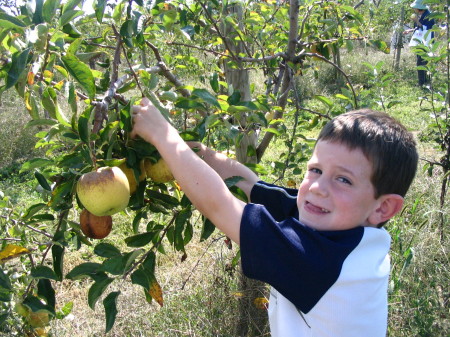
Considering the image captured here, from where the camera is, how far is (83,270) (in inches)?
45.6

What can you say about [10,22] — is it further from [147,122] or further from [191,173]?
[191,173]

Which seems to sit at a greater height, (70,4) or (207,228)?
(70,4)

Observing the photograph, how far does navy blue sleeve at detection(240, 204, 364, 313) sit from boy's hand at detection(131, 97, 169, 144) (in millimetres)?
298

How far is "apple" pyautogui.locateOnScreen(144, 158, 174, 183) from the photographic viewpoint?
1218 mm

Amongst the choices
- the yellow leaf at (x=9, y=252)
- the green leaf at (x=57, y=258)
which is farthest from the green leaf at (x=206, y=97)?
the yellow leaf at (x=9, y=252)

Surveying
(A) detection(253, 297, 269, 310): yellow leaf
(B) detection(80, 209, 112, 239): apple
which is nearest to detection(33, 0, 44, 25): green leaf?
(B) detection(80, 209, 112, 239): apple

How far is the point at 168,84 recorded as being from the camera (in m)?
1.69

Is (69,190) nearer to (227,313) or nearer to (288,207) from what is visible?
(288,207)

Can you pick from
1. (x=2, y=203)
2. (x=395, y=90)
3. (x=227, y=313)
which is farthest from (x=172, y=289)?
(x=395, y=90)

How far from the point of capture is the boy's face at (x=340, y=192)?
3.67 feet

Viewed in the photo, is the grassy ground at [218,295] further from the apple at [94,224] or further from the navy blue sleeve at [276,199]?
the apple at [94,224]

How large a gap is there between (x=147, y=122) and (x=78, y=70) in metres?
0.22

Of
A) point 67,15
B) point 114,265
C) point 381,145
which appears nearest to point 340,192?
point 381,145

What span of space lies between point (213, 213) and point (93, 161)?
0.31m
